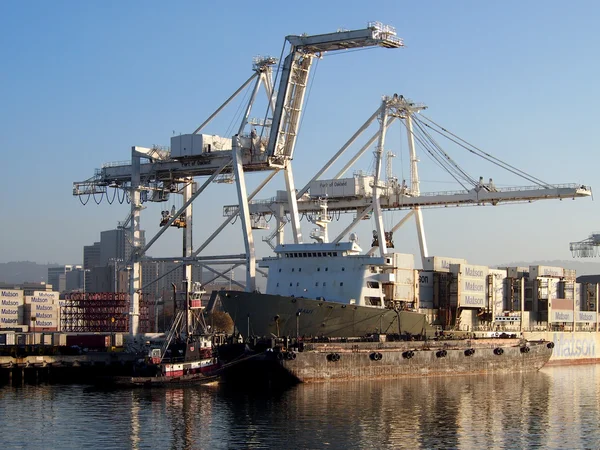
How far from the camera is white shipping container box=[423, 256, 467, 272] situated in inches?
2259

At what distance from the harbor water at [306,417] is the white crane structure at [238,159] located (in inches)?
604

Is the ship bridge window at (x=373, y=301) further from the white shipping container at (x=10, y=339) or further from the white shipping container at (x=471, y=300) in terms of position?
the white shipping container at (x=10, y=339)

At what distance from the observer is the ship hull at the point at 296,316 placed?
1844 inches

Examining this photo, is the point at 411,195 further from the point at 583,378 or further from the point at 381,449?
the point at 381,449

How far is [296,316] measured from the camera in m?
46.8

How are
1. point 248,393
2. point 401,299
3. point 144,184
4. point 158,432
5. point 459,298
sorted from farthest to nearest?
point 144,184
point 459,298
point 401,299
point 248,393
point 158,432

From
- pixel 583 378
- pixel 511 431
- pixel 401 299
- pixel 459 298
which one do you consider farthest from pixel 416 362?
pixel 511 431

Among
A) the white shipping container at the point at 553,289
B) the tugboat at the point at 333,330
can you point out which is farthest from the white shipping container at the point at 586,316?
the tugboat at the point at 333,330

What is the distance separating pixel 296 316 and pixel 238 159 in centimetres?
1254

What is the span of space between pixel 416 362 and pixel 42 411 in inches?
817

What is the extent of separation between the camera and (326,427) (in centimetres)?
3212

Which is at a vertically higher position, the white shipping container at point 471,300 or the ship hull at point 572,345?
the white shipping container at point 471,300

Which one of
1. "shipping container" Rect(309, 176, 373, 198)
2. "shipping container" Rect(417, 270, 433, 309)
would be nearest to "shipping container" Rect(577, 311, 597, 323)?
"shipping container" Rect(417, 270, 433, 309)

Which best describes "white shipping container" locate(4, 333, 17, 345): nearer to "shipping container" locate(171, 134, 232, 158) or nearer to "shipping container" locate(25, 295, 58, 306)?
"shipping container" locate(171, 134, 232, 158)
